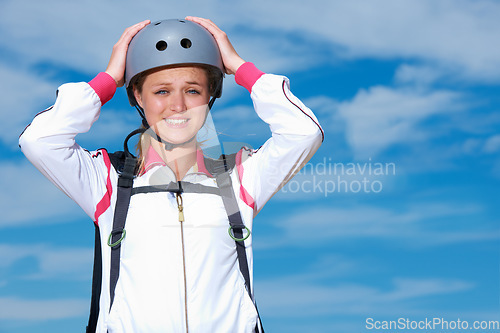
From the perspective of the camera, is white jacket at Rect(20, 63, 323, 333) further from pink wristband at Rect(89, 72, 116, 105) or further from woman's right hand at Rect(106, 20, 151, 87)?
woman's right hand at Rect(106, 20, 151, 87)

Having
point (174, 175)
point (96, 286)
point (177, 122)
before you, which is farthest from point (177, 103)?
point (96, 286)

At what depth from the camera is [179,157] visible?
4730 mm

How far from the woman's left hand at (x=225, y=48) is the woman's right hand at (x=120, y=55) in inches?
22.5

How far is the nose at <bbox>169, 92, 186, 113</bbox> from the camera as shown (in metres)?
4.50

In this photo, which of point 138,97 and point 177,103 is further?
point 138,97

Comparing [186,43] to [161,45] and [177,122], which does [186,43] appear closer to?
[161,45]

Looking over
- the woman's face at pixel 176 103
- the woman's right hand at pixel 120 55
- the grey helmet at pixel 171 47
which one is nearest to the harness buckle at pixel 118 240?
the woman's face at pixel 176 103

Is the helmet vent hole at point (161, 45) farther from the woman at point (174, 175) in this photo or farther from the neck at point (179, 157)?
the neck at point (179, 157)

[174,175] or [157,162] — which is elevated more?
[157,162]

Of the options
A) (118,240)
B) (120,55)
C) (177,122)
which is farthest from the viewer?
(120,55)

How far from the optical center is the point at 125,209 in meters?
4.20

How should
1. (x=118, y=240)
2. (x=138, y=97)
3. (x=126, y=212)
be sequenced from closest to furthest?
(x=118, y=240) < (x=126, y=212) < (x=138, y=97)

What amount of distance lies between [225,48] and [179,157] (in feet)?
3.80

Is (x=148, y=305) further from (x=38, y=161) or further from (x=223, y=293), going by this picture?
(x=38, y=161)
